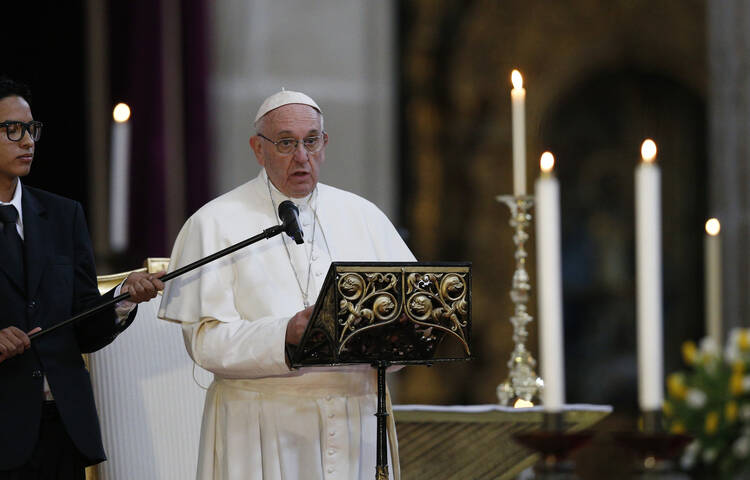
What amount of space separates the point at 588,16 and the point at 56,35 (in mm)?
3742

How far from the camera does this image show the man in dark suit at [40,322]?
10.5 feet

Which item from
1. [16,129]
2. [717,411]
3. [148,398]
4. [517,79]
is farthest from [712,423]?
[148,398]

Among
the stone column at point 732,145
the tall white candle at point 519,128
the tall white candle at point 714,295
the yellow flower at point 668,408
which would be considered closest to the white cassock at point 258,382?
the tall white candle at point 519,128

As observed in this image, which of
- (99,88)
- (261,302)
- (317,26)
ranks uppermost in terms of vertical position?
(317,26)

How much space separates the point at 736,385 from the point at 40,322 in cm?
200

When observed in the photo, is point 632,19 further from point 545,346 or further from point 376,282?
point 545,346

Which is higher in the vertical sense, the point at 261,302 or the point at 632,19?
the point at 632,19

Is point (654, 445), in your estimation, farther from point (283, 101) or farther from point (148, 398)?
point (148, 398)

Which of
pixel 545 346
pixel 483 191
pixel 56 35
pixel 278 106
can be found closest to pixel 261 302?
pixel 278 106

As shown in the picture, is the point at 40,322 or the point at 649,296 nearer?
the point at 649,296

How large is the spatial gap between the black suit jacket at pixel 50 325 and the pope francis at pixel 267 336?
9.5 inches

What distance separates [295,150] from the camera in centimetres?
343

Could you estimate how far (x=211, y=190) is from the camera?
6.34m

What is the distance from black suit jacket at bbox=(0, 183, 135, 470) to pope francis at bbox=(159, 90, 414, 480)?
9.5 inches
